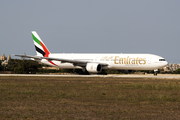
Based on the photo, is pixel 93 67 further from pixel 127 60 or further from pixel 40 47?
pixel 40 47

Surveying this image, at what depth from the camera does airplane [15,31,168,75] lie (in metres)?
45.3

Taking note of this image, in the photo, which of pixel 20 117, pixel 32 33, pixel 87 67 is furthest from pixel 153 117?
pixel 32 33

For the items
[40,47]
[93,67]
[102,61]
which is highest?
[40,47]

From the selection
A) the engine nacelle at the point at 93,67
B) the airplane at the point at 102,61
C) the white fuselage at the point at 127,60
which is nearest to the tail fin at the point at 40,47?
the airplane at the point at 102,61

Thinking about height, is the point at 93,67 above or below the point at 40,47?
below

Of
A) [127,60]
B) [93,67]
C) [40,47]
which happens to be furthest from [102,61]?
[40,47]

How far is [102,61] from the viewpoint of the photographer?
164 ft

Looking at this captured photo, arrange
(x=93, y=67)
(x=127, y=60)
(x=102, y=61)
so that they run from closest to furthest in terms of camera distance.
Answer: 1. (x=127, y=60)
2. (x=93, y=67)
3. (x=102, y=61)

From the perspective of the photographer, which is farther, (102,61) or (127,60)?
(102,61)

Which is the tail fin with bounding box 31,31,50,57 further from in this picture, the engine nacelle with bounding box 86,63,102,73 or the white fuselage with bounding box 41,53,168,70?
the engine nacelle with bounding box 86,63,102,73

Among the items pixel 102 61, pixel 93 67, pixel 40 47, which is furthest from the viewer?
pixel 40 47

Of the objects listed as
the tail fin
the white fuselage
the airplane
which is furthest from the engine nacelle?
the tail fin

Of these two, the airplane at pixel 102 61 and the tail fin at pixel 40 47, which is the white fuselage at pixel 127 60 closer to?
the airplane at pixel 102 61

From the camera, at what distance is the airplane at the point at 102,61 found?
4531 centimetres
